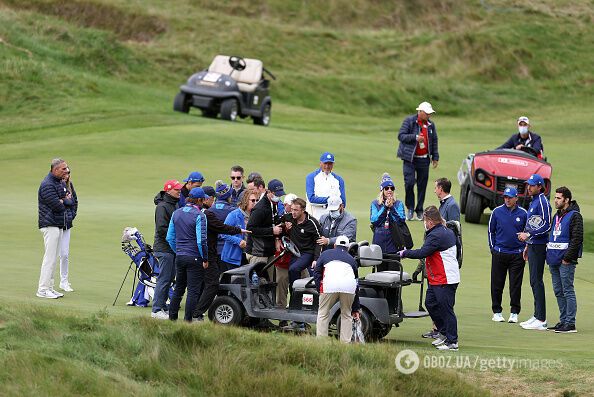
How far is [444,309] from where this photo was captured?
45.4 ft

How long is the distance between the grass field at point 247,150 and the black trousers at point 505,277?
0.37 m

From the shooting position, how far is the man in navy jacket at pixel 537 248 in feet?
50.4

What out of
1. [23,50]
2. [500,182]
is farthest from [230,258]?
[23,50]

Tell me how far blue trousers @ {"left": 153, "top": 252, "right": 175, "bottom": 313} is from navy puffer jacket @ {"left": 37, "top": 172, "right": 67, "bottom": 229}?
1943 millimetres

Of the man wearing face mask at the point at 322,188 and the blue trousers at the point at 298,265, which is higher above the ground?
the man wearing face mask at the point at 322,188

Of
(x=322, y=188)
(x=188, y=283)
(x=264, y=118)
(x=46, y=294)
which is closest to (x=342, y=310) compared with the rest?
(x=188, y=283)

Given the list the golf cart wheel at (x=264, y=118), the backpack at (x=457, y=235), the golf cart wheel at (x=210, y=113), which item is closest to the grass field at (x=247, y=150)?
the backpack at (x=457, y=235)

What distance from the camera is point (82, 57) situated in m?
50.7

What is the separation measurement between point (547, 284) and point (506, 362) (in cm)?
667

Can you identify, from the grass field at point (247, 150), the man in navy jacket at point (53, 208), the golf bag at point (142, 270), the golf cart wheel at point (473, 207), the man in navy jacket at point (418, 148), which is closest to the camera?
the grass field at point (247, 150)

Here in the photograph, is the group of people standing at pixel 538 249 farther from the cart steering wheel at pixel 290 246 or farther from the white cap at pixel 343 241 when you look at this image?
the white cap at pixel 343 241

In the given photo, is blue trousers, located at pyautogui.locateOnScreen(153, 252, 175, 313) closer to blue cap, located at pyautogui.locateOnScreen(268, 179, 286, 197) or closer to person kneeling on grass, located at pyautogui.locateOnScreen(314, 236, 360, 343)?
blue cap, located at pyautogui.locateOnScreen(268, 179, 286, 197)

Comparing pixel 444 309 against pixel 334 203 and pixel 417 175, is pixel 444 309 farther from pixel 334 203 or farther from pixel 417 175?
pixel 417 175

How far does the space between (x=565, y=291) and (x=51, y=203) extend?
684 cm
